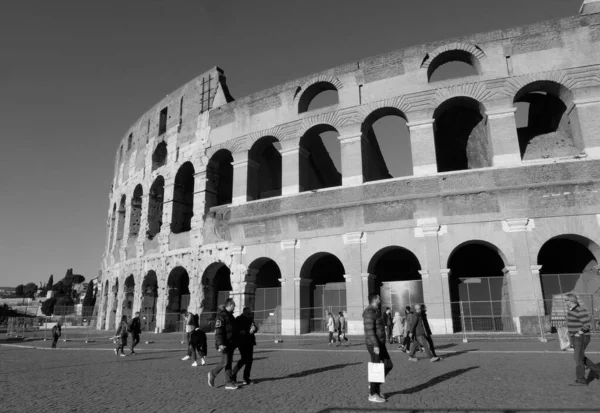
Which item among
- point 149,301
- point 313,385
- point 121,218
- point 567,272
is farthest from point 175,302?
point 567,272

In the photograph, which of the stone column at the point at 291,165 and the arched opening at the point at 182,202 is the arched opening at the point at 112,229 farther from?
the stone column at the point at 291,165

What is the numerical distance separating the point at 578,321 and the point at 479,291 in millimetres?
10394

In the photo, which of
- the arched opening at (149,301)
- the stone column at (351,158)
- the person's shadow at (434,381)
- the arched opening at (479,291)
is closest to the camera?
the person's shadow at (434,381)

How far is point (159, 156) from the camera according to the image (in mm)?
25453

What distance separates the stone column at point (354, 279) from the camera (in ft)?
52.8

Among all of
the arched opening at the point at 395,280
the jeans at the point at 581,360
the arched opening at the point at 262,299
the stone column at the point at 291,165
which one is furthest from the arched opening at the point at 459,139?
the jeans at the point at 581,360

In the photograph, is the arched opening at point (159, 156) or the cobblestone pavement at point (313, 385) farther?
the arched opening at point (159, 156)

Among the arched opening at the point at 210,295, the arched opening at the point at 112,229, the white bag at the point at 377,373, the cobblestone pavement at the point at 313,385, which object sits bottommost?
the cobblestone pavement at the point at 313,385

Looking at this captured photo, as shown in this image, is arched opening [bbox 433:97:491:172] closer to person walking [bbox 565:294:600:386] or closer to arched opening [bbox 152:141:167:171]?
person walking [bbox 565:294:600:386]

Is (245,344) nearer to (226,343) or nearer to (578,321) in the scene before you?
(226,343)

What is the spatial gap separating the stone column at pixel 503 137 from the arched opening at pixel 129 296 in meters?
20.5

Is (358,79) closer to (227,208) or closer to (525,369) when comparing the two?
(227,208)

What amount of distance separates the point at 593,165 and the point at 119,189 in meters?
26.6

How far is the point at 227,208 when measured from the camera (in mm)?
19812
